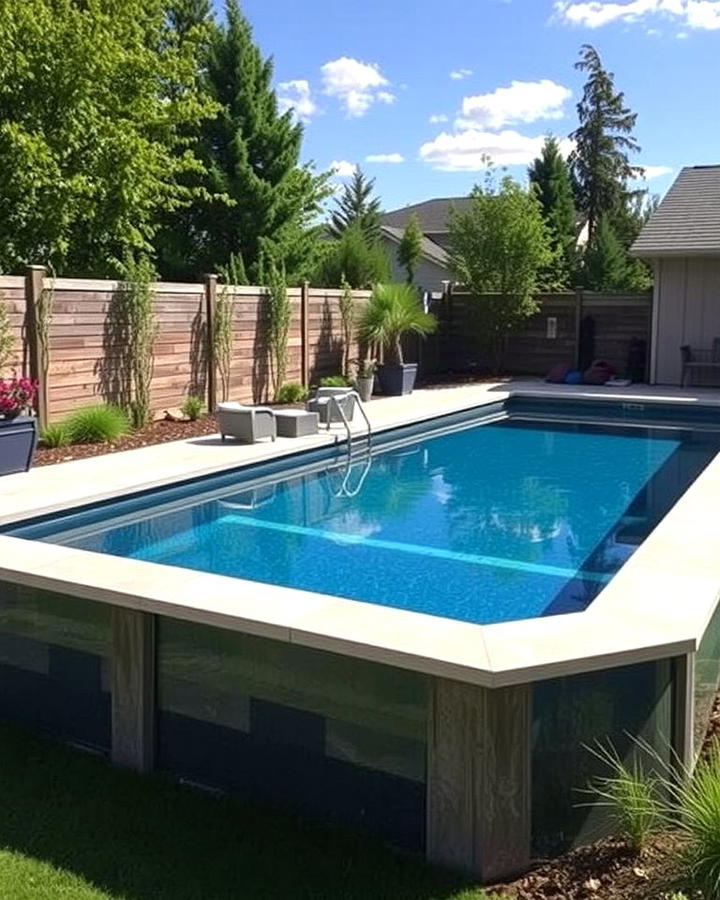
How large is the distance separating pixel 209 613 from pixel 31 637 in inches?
41.8

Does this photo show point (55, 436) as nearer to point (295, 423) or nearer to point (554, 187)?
point (295, 423)

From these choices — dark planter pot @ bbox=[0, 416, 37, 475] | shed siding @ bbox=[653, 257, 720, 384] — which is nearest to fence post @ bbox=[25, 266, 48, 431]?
dark planter pot @ bbox=[0, 416, 37, 475]

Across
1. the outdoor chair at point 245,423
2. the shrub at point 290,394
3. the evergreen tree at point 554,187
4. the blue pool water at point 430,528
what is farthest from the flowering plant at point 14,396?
the evergreen tree at point 554,187

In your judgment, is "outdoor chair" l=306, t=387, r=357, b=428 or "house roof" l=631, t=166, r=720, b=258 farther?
"house roof" l=631, t=166, r=720, b=258

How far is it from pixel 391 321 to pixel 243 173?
7.50m

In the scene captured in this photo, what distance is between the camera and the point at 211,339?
1210 centimetres

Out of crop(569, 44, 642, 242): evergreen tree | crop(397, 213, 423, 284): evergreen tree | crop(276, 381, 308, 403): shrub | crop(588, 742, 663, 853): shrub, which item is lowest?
crop(588, 742, 663, 853): shrub

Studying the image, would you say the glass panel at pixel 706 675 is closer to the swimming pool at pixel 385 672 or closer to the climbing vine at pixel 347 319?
the swimming pool at pixel 385 672

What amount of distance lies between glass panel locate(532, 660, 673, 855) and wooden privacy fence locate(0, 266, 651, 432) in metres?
7.38

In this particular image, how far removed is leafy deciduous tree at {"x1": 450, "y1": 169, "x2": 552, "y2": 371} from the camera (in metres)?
16.6

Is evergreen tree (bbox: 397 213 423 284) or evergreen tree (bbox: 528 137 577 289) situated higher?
evergreen tree (bbox: 528 137 577 289)

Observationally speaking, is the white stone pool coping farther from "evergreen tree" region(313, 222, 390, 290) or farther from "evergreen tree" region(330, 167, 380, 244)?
"evergreen tree" region(330, 167, 380, 244)

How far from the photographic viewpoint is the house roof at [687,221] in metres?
15.3

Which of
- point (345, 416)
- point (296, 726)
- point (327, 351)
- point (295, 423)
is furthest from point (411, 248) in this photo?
point (296, 726)
